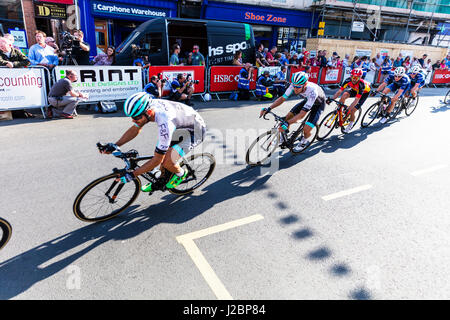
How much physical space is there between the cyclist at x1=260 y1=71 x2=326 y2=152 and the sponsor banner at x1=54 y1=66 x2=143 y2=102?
5.81 m

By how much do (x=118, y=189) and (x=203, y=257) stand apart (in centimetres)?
153

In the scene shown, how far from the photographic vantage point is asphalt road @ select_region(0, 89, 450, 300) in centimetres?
293

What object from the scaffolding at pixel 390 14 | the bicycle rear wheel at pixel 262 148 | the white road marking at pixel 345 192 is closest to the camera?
the white road marking at pixel 345 192

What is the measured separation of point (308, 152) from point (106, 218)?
4611 millimetres

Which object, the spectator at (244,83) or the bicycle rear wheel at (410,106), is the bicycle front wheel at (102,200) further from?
the bicycle rear wheel at (410,106)

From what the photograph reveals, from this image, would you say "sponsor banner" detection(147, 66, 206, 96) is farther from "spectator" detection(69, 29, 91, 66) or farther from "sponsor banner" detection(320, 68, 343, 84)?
"sponsor banner" detection(320, 68, 343, 84)

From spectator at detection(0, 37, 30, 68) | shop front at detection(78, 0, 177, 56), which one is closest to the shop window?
spectator at detection(0, 37, 30, 68)

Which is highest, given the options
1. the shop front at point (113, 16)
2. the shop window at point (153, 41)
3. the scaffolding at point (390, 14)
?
the scaffolding at point (390, 14)

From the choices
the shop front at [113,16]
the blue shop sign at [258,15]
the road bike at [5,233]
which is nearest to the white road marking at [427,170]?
the road bike at [5,233]

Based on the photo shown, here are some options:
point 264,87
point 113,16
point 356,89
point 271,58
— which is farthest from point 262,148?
point 113,16

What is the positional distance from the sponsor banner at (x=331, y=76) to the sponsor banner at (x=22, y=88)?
12.7 meters

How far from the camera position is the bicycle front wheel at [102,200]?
3.66 m
